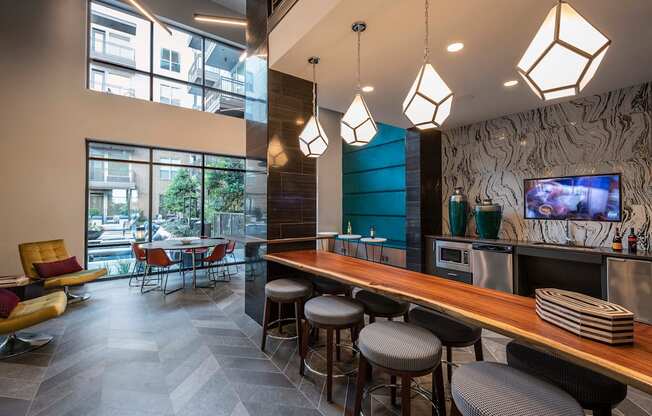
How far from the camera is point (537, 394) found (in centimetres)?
107

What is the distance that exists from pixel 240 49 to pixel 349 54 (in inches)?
206

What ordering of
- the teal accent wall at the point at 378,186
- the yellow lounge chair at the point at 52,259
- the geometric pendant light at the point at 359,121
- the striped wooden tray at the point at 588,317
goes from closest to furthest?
1. the striped wooden tray at the point at 588,317
2. the geometric pendant light at the point at 359,121
3. the yellow lounge chair at the point at 52,259
4. the teal accent wall at the point at 378,186

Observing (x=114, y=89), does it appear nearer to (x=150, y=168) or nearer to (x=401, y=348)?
(x=150, y=168)

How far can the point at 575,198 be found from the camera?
3.93 m

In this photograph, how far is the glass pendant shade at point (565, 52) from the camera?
122 centimetres

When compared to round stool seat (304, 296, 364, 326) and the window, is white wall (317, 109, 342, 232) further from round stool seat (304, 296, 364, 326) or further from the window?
round stool seat (304, 296, 364, 326)

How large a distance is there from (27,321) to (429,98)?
3955mm

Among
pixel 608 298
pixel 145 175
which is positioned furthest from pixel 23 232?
pixel 608 298

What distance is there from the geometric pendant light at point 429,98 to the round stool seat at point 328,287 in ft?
5.52

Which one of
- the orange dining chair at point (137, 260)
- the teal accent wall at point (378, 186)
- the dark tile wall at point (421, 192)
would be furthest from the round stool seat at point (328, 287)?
the teal accent wall at point (378, 186)

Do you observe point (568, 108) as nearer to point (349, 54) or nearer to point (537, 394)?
point (349, 54)

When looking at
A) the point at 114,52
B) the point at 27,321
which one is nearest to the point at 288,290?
the point at 27,321

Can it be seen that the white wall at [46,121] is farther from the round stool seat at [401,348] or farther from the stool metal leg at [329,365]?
the round stool seat at [401,348]

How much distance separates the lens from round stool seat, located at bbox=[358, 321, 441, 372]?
4.59 feet
